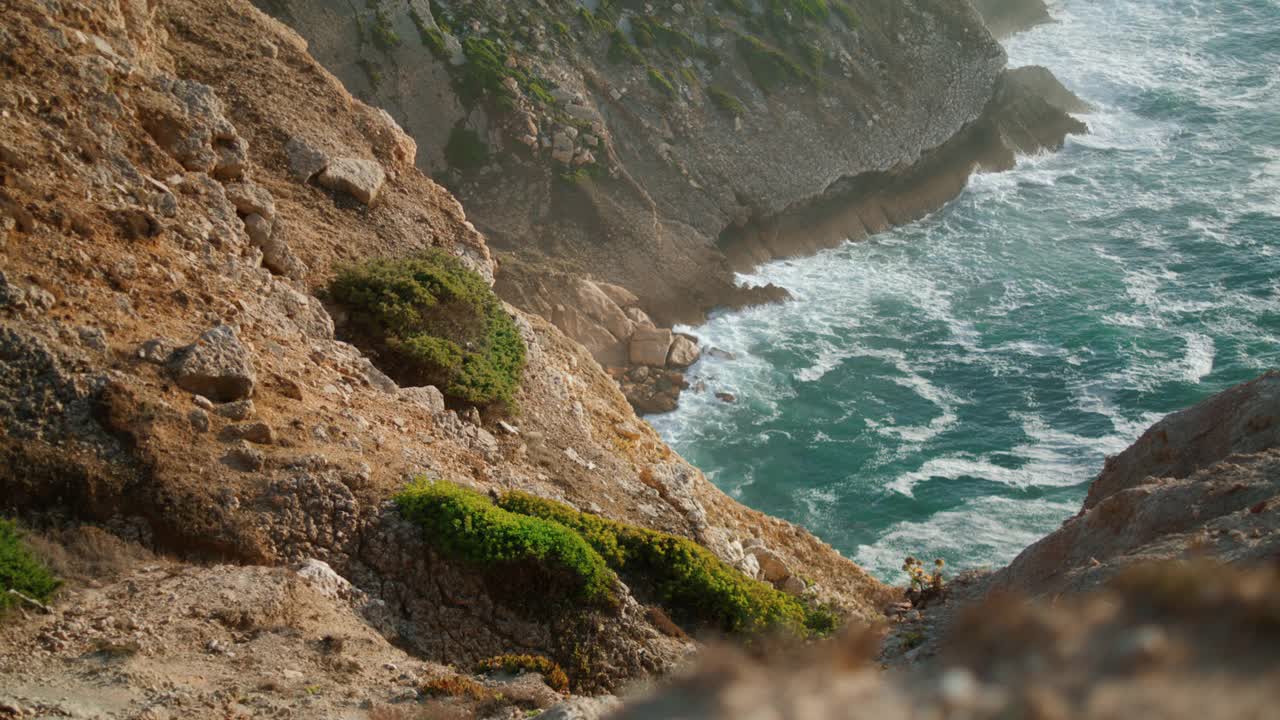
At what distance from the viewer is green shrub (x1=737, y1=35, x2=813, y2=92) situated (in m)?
48.7

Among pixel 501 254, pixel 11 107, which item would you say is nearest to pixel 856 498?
pixel 501 254

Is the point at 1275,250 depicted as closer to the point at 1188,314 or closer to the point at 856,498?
the point at 1188,314

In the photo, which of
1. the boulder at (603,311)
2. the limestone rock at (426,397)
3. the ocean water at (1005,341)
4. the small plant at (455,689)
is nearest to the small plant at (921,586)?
the ocean water at (1005,341)

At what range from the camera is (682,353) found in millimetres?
35125

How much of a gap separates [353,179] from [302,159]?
1.16 meters

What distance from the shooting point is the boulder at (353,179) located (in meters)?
20.9

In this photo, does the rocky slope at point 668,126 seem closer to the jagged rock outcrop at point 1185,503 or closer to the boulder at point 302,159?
the boulder at point 302,159

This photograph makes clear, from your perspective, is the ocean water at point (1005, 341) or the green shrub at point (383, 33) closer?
the ocean water at point (1005, 341)

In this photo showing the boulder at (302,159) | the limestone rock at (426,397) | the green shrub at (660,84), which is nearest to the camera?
the limestone rock at (426,397)

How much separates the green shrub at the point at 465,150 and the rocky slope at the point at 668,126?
60mm

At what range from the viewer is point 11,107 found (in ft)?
47.2

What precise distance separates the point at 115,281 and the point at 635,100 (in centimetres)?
3382

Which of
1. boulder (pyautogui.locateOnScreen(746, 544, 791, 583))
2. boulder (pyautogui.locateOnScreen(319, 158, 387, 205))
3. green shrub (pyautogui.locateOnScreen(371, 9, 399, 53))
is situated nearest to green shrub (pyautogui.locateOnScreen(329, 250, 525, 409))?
boulder (pyautogui.locateOnScreen(319, 158, 387, 205))

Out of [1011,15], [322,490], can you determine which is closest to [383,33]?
[322,490]
